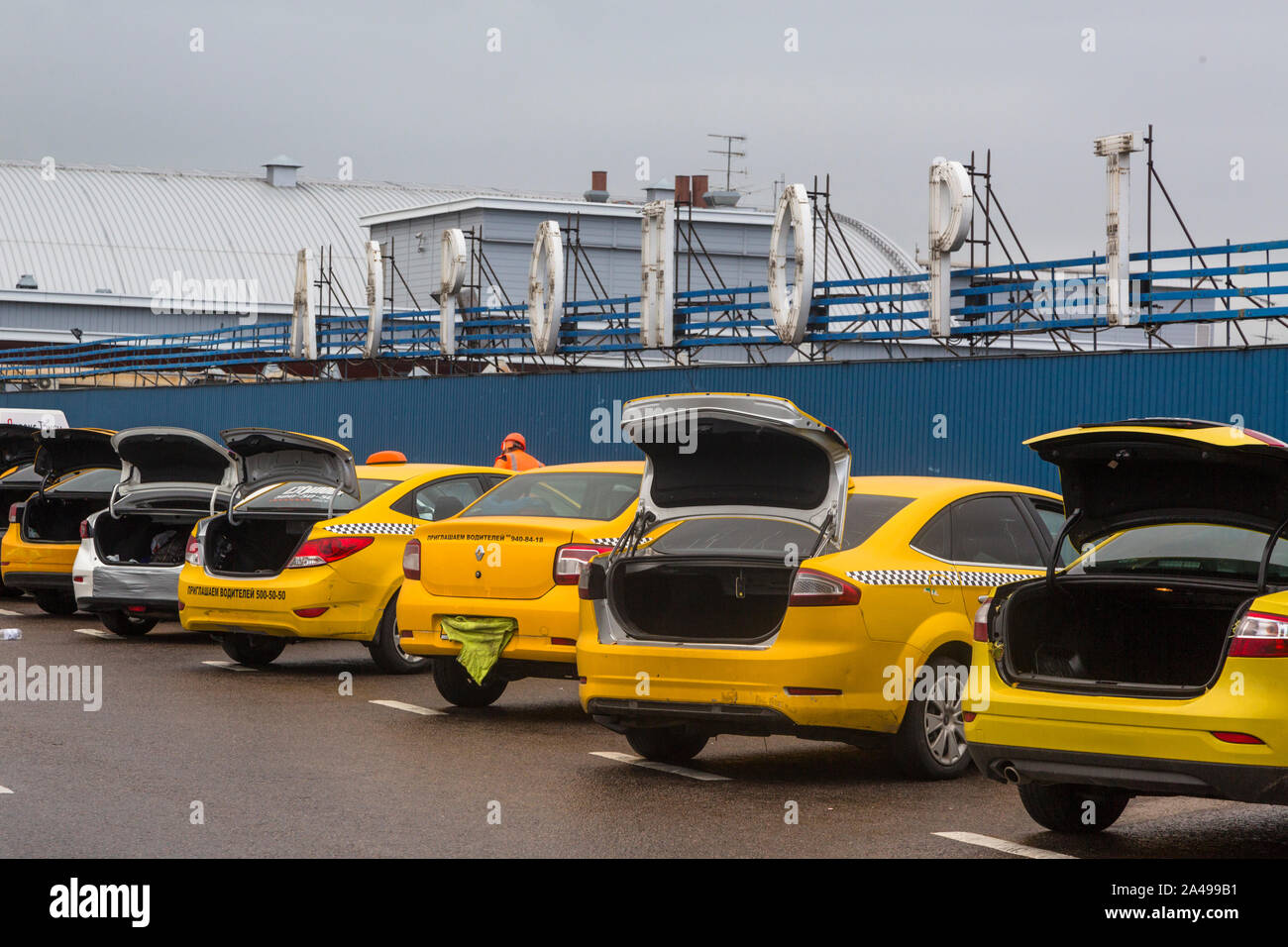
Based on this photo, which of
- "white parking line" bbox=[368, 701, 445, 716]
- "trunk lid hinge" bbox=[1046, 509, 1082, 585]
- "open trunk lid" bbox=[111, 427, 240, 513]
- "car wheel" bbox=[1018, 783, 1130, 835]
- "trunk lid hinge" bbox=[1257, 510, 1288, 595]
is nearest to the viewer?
"trunk lid hinge" bbox=[1257, 510, 1288, 595]

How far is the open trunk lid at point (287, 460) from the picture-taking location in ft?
43.9

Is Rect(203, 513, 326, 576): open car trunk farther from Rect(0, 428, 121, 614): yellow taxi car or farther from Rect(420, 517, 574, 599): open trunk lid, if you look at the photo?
Rect(0, 428, 121, 614): yellow taxi car

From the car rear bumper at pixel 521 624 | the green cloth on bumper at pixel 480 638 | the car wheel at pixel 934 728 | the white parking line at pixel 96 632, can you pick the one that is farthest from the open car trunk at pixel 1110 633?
the white parking line at pixel 96 632

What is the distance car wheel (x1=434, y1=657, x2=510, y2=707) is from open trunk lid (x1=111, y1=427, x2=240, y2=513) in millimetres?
4342

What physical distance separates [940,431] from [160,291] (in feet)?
130

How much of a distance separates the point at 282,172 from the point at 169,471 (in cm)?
4768

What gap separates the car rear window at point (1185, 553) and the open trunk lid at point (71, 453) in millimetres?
12431

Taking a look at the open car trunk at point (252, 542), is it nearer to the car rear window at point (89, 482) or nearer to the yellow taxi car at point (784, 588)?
the car rear window at point (89, 482)

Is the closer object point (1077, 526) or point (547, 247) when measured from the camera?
point (1077, 526)

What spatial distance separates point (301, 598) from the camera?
12.9m

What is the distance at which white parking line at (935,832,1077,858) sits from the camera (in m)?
7.40

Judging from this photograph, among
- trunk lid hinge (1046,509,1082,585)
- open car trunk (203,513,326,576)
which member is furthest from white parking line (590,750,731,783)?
open car trunk (203,513,326,576)
